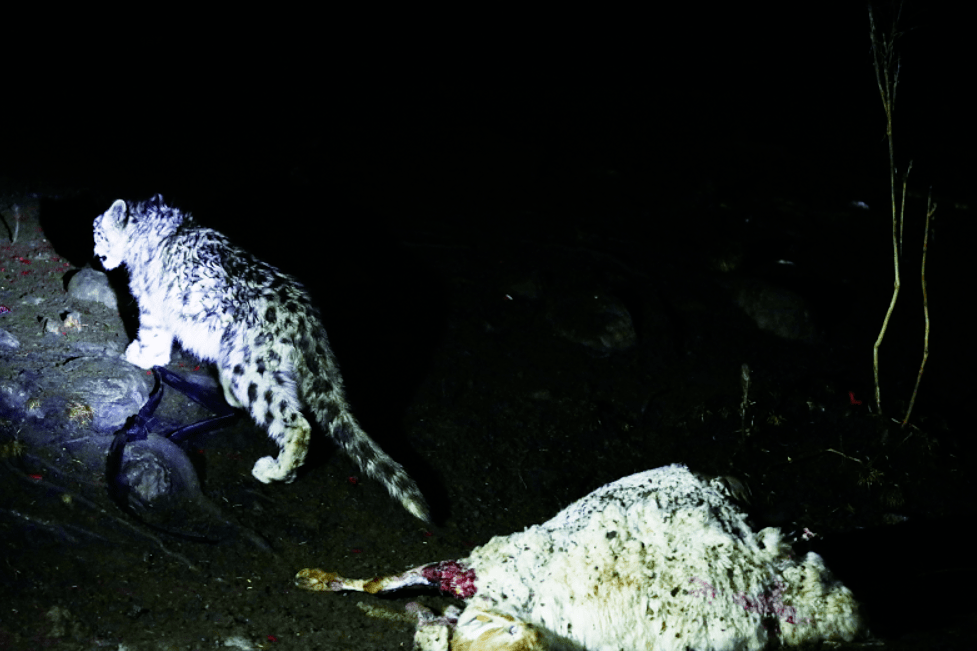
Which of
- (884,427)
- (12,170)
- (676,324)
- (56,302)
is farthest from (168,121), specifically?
(884,427)

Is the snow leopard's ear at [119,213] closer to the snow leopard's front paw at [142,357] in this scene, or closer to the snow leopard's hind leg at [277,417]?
the snow leopard's front paw at [142,357]

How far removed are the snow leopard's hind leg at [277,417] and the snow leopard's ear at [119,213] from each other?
1881mm

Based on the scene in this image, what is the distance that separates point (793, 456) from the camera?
17.7ft

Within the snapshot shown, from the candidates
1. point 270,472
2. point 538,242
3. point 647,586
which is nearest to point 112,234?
point 270,472

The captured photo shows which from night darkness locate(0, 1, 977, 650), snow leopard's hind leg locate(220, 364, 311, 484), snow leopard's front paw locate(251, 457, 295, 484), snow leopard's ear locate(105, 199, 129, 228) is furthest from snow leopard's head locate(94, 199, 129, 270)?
snow leopard's front paw locate(251, 457, 295, 484)

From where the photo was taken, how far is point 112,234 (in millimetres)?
5672

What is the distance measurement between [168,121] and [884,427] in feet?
27.3

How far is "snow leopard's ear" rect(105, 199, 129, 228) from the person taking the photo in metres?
5.61

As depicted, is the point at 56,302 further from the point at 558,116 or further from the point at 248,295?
the point at 558,116

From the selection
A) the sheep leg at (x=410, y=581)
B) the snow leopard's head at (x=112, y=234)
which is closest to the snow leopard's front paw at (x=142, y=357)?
the snow leopard's head at (x=112, y=234)

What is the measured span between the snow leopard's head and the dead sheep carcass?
3.86m

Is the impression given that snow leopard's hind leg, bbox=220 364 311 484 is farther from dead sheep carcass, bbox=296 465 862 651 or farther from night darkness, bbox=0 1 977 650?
dead sheep carcass, bbox=296 465 862 651

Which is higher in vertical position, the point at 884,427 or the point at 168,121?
the point at 168,121

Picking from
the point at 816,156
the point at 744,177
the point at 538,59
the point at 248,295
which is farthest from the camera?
the point at 538,59
